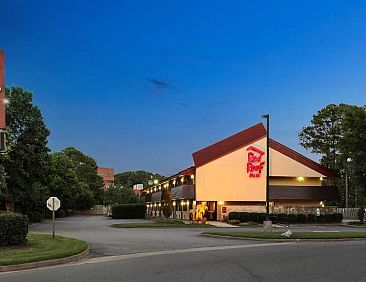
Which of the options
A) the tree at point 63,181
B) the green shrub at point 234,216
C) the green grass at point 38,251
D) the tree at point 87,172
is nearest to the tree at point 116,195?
the tree at point 87,172

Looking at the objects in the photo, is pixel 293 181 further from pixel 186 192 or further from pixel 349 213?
pixel 349 213

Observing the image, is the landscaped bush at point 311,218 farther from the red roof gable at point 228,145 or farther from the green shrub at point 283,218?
the red roof gable at point 228,145

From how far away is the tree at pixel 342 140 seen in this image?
48562mm

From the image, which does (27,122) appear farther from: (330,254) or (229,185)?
(330,254)

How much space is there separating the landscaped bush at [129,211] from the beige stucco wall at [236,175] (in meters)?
15.3

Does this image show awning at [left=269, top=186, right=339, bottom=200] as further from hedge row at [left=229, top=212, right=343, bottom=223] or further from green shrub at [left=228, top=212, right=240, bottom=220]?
green shrub at [left=228, top=212, right=240, bottom=220]

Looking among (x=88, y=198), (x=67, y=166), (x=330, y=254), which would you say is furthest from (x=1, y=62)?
(x=88, y=198)

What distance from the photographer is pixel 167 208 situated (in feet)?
169

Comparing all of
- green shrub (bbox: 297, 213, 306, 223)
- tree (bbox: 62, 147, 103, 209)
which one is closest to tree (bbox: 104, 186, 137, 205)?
tree (bbox: 62, 147, 103, 209)

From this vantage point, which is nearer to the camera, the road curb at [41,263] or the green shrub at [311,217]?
the road curb at [41,263]

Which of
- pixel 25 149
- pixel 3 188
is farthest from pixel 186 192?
pixel 3 188

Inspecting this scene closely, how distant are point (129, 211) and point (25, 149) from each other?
23.0 m

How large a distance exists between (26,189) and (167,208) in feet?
47.1

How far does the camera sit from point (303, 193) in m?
54.2
